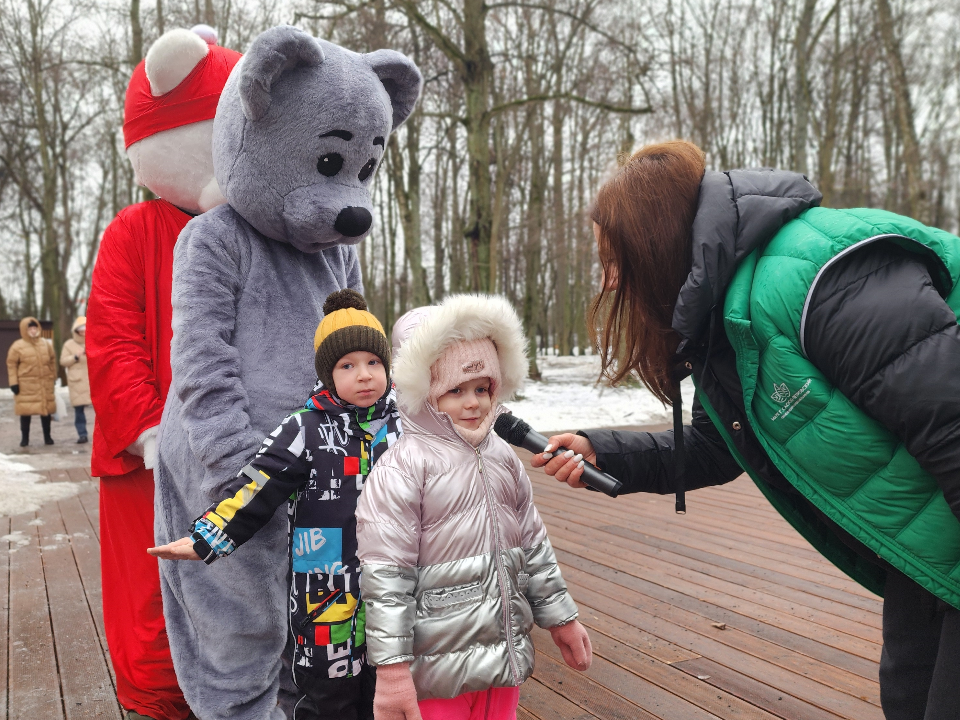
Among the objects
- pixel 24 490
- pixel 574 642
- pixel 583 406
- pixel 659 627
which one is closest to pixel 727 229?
pixel 574 642

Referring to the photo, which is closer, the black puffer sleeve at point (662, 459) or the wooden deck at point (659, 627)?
the black puffer sleeve at point (662, 459)

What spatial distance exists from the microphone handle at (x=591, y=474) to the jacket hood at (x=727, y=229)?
14.9 inches

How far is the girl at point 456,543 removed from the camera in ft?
6.12

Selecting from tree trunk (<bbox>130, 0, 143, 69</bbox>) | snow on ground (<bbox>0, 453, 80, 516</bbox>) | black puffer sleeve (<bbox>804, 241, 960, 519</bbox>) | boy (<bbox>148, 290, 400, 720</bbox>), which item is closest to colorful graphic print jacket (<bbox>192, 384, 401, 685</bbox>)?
boy (<bbox>148, 290, 400, 720</bbox>)

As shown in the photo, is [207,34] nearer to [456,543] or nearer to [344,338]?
[344,338]

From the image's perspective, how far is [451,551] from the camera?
196 centimetres

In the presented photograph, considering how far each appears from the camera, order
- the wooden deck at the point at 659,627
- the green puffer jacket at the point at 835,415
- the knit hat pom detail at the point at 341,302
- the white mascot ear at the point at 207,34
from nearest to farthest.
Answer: the green puffer jacket at the point at 835,415 → the knit hat pom detail at the point at 341,302 → the wooden deck at the point at 659,627 → the white mascot ear at the point at 207,34

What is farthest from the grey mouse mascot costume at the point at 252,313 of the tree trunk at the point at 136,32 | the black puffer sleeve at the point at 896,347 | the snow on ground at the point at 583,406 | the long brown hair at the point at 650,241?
the tree trunk at the point at 136,32

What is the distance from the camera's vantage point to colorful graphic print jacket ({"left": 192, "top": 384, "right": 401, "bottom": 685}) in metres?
2.08

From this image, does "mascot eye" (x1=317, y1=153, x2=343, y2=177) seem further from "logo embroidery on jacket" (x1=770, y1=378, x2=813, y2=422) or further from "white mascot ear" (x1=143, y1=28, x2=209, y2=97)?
"logo embroidery on jacket" (x1=770, y1=378, x2=813, y2=422)

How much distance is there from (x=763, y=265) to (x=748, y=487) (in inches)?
218

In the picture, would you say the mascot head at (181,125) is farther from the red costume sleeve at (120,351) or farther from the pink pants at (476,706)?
the pink pants at (476,706)

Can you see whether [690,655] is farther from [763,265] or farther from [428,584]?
[763,265]

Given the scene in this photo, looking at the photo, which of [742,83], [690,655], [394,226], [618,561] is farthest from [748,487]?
[394,226]
